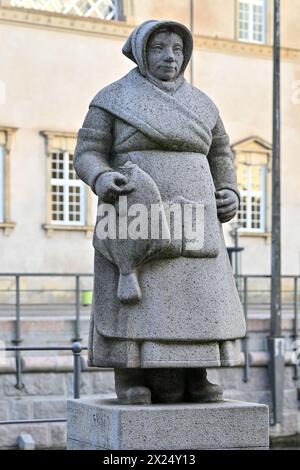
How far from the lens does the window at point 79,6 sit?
31891mm

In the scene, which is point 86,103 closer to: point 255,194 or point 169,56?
point 255,194

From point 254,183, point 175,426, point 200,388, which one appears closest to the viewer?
point 175,426

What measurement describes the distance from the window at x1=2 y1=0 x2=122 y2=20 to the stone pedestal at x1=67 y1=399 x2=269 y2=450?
24981mm

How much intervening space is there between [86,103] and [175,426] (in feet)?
83.2

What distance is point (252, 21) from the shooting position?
3584 cm

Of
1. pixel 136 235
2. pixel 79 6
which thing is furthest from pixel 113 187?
pixel 79 6

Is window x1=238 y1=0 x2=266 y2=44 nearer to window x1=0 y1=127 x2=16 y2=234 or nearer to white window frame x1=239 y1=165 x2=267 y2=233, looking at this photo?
white window frame x1=239 y1=165 x2=267 y2=233

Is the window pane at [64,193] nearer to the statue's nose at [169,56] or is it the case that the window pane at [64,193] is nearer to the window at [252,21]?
the window at [252,21]

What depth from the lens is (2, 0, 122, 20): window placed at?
31.9 metres

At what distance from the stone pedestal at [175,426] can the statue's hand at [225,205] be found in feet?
3.61

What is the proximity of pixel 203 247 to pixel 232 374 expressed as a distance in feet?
38.7

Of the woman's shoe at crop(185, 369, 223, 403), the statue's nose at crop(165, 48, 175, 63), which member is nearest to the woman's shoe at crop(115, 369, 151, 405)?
the woman's shoe at crop(185, 369, 223, 403)

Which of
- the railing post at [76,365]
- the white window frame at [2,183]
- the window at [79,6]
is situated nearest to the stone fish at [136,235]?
the railing post at [76,365]

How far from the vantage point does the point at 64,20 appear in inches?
1265
